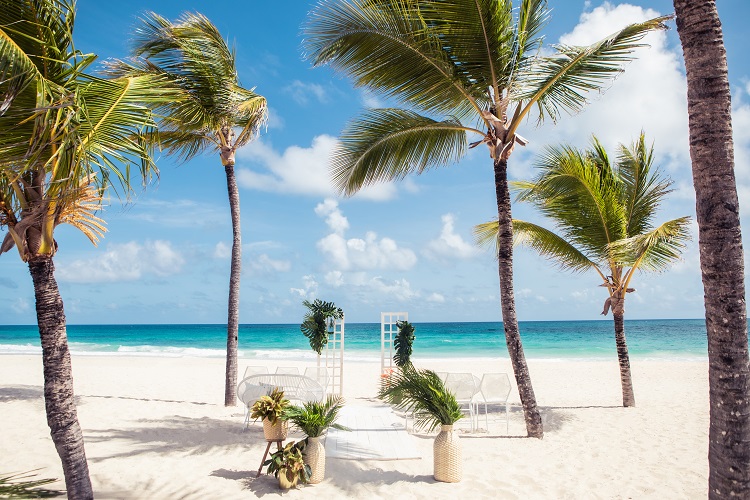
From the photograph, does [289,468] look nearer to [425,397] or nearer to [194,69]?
[425,397]

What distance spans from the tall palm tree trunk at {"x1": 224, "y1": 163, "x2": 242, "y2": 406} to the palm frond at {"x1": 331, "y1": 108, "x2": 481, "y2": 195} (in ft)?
6.87

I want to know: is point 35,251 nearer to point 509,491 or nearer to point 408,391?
point 408,391

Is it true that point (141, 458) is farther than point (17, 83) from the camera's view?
Yes

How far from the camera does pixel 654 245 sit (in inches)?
290

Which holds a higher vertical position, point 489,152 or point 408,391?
point 489,152

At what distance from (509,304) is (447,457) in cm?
234

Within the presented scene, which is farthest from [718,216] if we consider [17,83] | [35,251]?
[35,251]

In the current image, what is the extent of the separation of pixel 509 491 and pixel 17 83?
4610 mm

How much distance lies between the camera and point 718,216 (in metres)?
2.61

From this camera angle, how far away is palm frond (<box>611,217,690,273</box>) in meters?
6.46

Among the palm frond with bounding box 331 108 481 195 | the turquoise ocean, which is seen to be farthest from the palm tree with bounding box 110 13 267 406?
the turquoise ocean

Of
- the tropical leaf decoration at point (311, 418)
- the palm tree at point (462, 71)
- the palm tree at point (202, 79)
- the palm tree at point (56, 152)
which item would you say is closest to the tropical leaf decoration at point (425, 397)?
the tropical leaf decoration at point (311, 418)

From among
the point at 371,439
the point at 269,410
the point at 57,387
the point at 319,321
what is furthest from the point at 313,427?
the point at 319,321

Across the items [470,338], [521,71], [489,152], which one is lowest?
[470,338]
